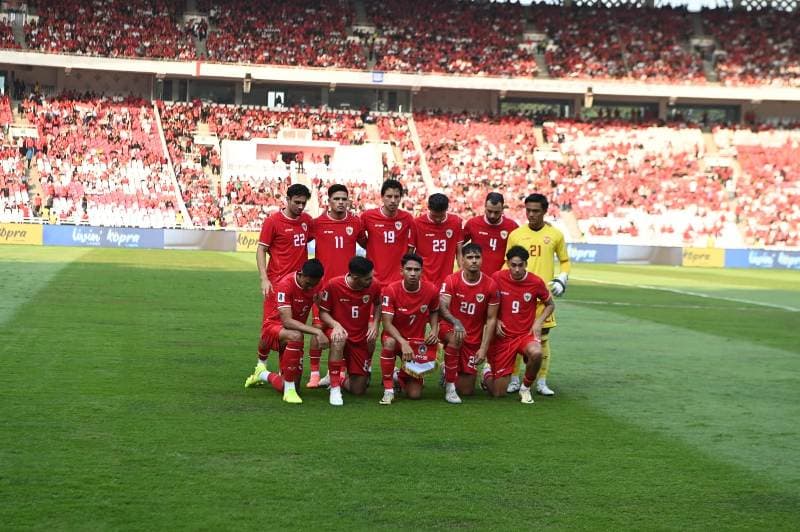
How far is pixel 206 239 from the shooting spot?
4619cm

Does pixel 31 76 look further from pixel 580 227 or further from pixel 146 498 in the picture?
pixel 146 498

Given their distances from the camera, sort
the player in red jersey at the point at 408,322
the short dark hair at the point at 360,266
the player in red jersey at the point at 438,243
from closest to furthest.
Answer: the short dark hair at the point at 360,266
the player in red jersey at the point at 408,322
the player in red jersey at the point at 438,243

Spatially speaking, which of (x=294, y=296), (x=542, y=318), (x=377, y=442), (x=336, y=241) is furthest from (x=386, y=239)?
(x=377, y=442)

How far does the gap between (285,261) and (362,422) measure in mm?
2736

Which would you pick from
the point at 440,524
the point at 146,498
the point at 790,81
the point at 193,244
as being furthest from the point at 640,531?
the point at 790,81

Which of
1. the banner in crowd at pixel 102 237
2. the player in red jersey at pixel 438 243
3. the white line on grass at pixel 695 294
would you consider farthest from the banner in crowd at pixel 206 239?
the player in red jersey at pixel 438 243

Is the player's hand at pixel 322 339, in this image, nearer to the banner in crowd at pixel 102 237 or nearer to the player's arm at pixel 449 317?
the player's arm at pixel 449 317

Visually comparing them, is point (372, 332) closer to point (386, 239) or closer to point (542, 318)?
point (386, 239)

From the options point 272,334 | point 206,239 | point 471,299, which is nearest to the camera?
point 272,334

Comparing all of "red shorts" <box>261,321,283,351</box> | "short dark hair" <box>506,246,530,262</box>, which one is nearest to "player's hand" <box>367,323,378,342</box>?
"red shorts" <box>261,321,283,351</box>

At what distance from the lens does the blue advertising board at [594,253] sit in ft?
156

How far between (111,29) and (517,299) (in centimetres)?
5118

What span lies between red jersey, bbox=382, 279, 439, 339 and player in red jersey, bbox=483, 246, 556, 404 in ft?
2.60

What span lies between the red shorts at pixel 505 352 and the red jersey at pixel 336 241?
174 centimetres
